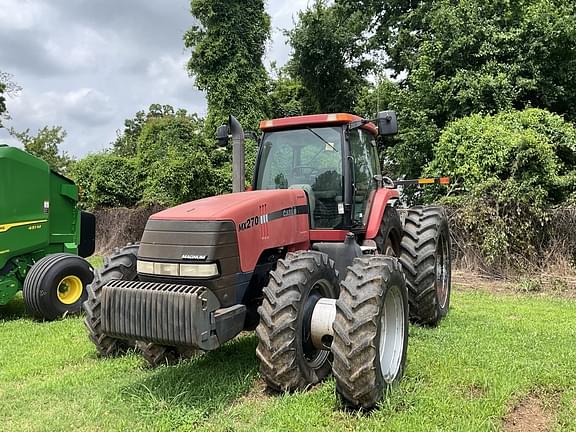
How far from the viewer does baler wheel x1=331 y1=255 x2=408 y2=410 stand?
3426 mm

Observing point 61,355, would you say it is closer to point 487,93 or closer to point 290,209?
point 290,209

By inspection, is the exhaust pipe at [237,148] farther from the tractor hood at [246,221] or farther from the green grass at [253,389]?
the green grass at [253,389]

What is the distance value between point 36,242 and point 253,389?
16.0 feet

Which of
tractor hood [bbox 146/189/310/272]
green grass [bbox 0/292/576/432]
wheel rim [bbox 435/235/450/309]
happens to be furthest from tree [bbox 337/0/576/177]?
tractor hood [bbox 146/189/310/272]

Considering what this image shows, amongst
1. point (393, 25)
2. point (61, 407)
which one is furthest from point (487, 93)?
point (61, 407)

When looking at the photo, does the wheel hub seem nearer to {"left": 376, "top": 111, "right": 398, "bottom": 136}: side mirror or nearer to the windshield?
the windshield

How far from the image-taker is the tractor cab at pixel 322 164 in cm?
496

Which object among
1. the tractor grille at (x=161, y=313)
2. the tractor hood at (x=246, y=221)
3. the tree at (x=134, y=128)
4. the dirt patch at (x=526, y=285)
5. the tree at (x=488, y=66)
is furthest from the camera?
the tree at (x=134, y=128)

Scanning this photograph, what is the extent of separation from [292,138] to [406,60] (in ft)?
42.0

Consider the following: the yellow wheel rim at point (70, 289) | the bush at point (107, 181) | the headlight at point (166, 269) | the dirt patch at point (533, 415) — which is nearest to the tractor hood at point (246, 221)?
the headlight at point (166, 269)

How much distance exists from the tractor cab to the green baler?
353cm

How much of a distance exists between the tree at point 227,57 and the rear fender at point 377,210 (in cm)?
1258

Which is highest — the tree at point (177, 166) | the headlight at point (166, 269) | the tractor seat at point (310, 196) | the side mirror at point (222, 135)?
the tree at point (177, 166)

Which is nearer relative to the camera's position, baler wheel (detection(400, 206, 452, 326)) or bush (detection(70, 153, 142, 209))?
baler wheel (detection(400, 206, 452, 326))
